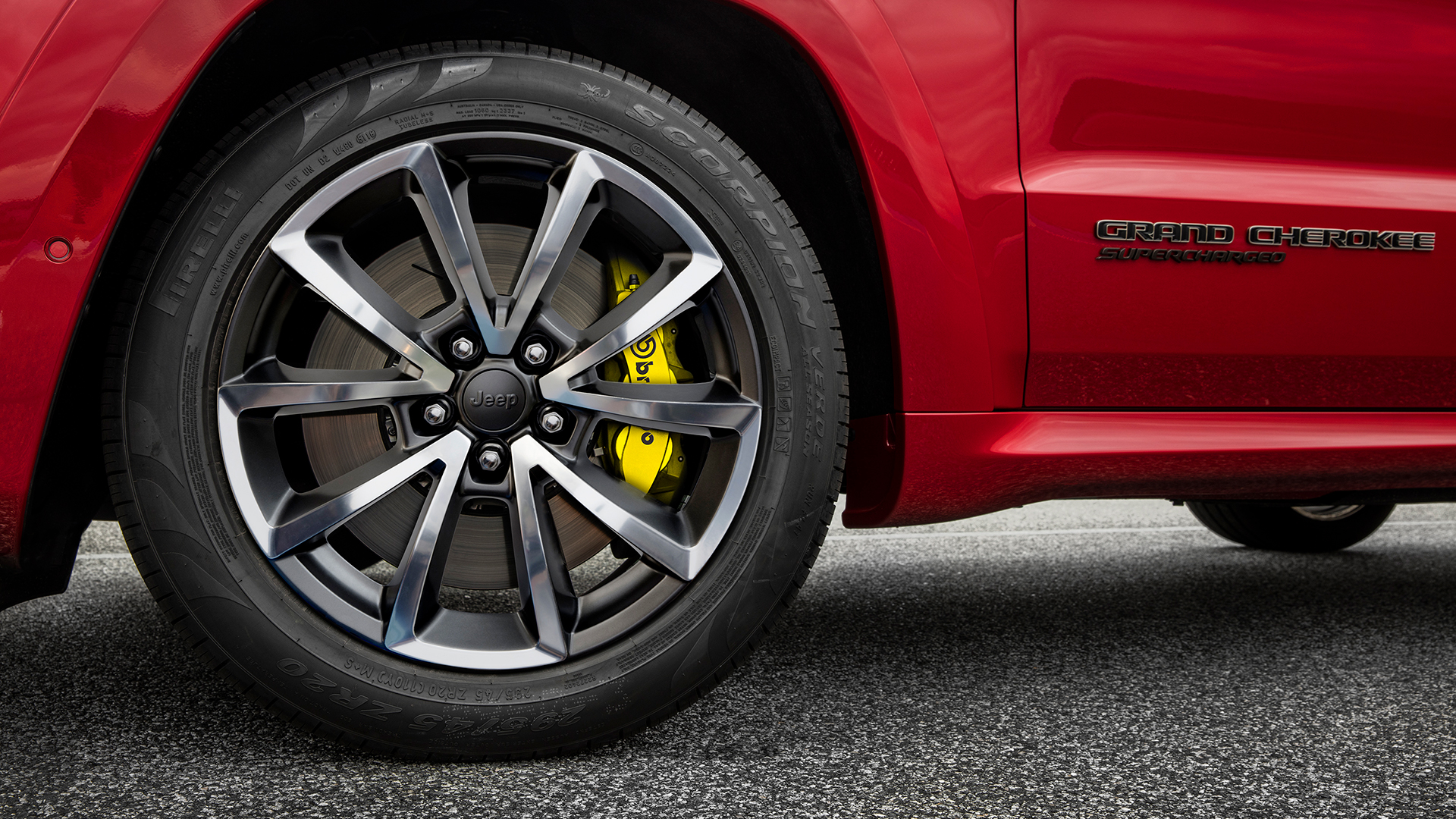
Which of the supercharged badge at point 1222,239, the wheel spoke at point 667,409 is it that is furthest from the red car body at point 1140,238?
the wheel spoke at point 667,409

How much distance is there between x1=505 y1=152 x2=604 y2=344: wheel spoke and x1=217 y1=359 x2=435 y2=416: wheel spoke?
165mm

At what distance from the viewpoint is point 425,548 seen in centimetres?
130

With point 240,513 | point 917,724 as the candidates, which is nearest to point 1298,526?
point 917,724

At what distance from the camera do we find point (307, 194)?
4.25ft

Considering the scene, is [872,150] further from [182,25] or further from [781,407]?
[182,25]

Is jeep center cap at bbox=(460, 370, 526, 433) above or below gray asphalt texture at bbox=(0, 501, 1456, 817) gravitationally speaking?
above

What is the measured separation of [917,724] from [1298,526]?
2.23 metres

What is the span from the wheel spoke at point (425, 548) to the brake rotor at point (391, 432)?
0.33 ft

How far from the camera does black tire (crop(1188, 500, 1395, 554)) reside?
3.10 m

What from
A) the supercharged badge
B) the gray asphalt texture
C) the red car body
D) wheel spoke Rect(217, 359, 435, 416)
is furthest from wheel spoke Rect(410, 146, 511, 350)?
the supercharged badge

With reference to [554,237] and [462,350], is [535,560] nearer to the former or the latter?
[462,350]

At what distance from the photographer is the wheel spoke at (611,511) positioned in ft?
4.34

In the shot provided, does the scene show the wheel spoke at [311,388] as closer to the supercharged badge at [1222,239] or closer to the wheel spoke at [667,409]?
the wheel spoke at [667,409]

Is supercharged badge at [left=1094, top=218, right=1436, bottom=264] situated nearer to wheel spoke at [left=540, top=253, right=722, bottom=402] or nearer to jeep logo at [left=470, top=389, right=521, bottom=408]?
wheel spoke at [left=540, top=253, right=722, bottom=402]
